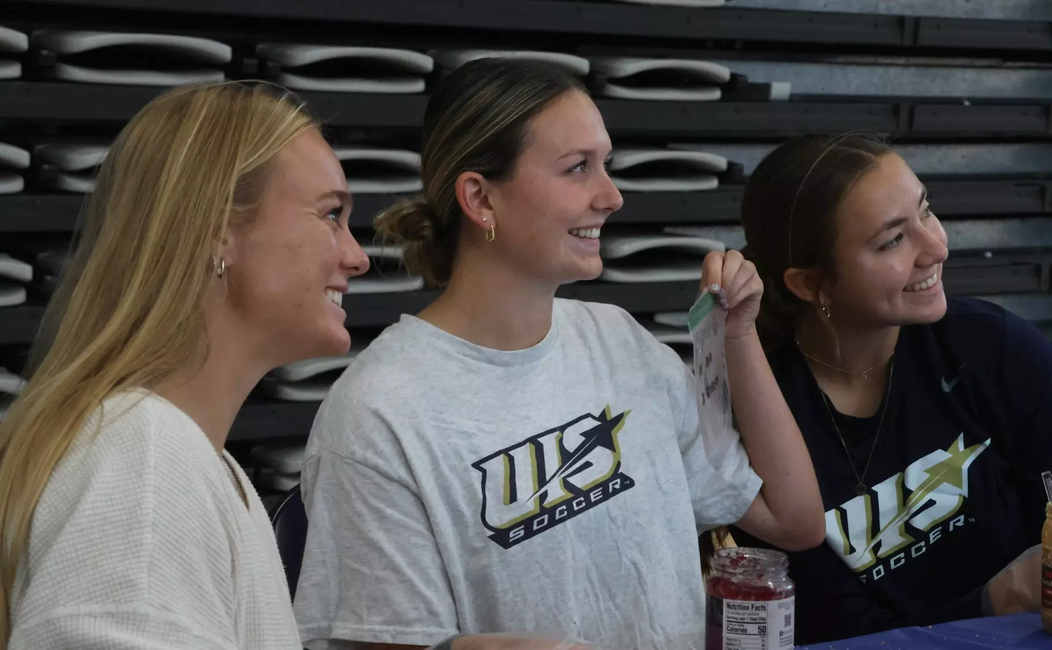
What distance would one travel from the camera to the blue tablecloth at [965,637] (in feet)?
4.99

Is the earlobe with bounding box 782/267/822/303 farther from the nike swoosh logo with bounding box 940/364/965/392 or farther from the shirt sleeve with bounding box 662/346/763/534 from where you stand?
the shirt sleeve with bounding box 662/346/763/534

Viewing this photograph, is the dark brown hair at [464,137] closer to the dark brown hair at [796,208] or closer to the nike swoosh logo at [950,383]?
Answer: the dark brown hair at [796,208]

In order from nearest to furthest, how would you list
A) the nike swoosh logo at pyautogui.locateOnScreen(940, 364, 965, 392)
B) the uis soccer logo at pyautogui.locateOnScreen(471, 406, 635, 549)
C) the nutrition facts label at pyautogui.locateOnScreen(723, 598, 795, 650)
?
the nutrition facts label at pyautogui.locateOnScreen(723, 598, 795, 650) < the uis soccer logo at pyautogui.locateOnScreen(471, 406, 635, 549) < the nike swoosh logo at pyautogui.locateOnScreen(940, 364, 965, 392)

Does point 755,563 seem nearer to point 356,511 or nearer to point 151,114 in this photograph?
point 356,511

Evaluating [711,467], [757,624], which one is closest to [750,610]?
[757,624]

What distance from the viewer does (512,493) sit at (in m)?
1.65

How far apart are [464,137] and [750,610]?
0.88 metres

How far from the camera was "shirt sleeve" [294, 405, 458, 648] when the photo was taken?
5.08 feet

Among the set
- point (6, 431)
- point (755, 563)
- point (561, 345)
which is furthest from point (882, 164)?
point (6, 431)

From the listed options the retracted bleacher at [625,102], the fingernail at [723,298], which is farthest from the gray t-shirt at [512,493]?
the retracted bleacher at [625,102]

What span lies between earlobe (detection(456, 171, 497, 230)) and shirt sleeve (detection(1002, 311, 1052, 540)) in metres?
1.03

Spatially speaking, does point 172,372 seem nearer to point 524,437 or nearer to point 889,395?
point 524,437

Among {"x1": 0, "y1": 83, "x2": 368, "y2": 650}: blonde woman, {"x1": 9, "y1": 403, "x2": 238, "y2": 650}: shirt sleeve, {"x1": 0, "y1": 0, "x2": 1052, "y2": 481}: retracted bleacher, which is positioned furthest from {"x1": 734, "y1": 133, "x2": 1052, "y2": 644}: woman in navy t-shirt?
{"x1": 9, "y1": 403, "x2": 238, "y2": 650}: shirt sleeve

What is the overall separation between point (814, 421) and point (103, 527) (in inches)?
55.2
